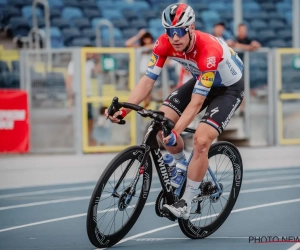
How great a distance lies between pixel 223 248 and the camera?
6.46 metres

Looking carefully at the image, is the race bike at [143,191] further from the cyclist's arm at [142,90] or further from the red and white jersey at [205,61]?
the red and white jersey at [205,61]

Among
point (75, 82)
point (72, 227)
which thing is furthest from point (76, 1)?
point (72, 227)

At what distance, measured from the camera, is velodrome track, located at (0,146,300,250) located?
686 cm

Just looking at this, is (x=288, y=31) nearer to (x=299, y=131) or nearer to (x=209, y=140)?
(x=299, y=131)

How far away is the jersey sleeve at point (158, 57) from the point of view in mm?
6750

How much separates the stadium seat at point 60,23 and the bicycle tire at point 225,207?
15.7 m

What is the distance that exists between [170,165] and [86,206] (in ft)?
8.68

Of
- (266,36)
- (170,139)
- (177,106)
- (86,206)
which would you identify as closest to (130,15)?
(266,36)

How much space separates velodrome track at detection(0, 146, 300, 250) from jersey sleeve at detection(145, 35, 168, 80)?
4.47 feet

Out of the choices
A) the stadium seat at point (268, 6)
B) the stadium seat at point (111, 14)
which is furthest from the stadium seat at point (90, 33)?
the stadium seat at point (268, 6)

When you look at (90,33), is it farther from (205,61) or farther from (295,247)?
(295,247)

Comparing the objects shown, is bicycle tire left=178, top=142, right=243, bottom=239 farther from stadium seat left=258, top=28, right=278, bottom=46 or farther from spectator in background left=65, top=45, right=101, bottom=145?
stadium seat left=258, top=28, right=278, bottom=46

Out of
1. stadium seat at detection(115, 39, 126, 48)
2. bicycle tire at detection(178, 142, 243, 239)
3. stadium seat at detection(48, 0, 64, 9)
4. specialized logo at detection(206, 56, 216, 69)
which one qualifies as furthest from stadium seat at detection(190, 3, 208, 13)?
specialized logo at detection(206, 56, 216, 69)

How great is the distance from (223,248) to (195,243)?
1.31 feet
